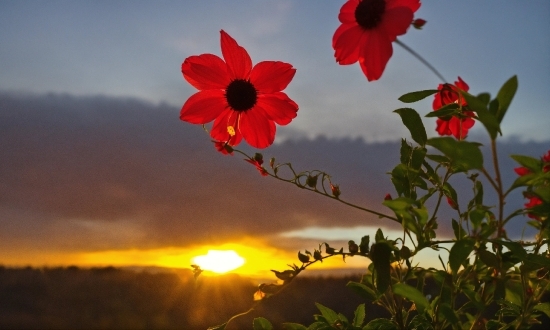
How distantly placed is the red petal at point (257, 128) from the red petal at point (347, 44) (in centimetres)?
28

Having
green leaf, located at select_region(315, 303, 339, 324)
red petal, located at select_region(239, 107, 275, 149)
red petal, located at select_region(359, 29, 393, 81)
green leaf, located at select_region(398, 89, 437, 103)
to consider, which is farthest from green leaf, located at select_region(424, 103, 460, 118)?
green leaf, located at select_region(315, 303, 339, 324)

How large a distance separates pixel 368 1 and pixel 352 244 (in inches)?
16.4

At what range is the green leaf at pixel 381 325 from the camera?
1.21m

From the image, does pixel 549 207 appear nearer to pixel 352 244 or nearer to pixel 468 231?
pixel 468 231

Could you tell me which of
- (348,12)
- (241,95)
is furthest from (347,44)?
(241,95)

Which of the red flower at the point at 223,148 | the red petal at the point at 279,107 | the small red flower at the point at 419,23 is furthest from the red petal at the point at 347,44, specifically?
the red flower at the point at 223,148

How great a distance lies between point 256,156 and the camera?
1291 mm

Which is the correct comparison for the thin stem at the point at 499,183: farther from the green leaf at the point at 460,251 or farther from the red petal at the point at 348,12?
the red petal at the point at 348,12

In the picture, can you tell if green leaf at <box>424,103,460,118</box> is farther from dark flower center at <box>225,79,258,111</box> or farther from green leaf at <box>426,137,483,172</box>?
dark flower center at <box>225,79,258,111</box>

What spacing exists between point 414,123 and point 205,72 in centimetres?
42

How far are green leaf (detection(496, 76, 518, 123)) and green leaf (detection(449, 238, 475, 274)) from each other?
18cm

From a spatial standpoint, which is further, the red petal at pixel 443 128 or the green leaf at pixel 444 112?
the red petal at pixel 443 128

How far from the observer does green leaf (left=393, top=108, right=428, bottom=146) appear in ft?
3.53

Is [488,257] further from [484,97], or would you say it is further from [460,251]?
[484,97]
